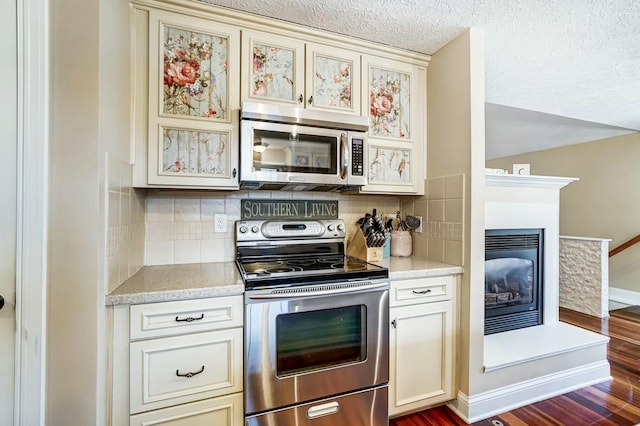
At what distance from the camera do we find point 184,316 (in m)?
1.25

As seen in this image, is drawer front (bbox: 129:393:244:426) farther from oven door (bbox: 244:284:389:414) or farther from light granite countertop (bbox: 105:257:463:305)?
light granite countertop (bbox: 105:257:463:305)

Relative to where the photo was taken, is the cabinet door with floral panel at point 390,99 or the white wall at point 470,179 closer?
the white wall at point 470,179

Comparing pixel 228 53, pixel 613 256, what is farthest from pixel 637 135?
pixel 228 53

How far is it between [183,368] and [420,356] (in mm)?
1267

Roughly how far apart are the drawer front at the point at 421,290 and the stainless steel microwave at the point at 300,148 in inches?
25.5

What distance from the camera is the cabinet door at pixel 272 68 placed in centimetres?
163

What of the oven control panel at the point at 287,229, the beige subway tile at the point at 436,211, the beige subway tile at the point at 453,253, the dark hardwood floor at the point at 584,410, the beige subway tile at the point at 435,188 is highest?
the beige subway tile at the point at 435,188

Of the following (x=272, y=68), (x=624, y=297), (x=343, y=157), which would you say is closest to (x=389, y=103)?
(x=343, y=157)

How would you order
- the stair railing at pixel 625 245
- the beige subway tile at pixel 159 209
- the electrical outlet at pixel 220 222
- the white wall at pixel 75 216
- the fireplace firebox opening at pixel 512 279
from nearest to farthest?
the white wall at pixel 75 216 < the beige subway tile at pixel 159 209 < the electrical outlet at pixel 220 222 < the fireplace firebox opening at pixel 512 279 < the stair railing at pixel 625 245

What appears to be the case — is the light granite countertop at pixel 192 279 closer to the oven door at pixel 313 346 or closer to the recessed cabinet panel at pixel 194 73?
the oven door at pixel 313 346

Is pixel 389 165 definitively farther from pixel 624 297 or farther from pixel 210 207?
pixel 624 297

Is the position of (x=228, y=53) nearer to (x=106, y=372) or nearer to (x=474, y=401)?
(x=106, y=372)

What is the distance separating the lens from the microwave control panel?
5.74 ft

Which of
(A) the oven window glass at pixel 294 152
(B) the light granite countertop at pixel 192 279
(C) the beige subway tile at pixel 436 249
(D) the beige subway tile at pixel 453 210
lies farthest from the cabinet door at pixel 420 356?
(A) the oven window glass at pixel 294 152
